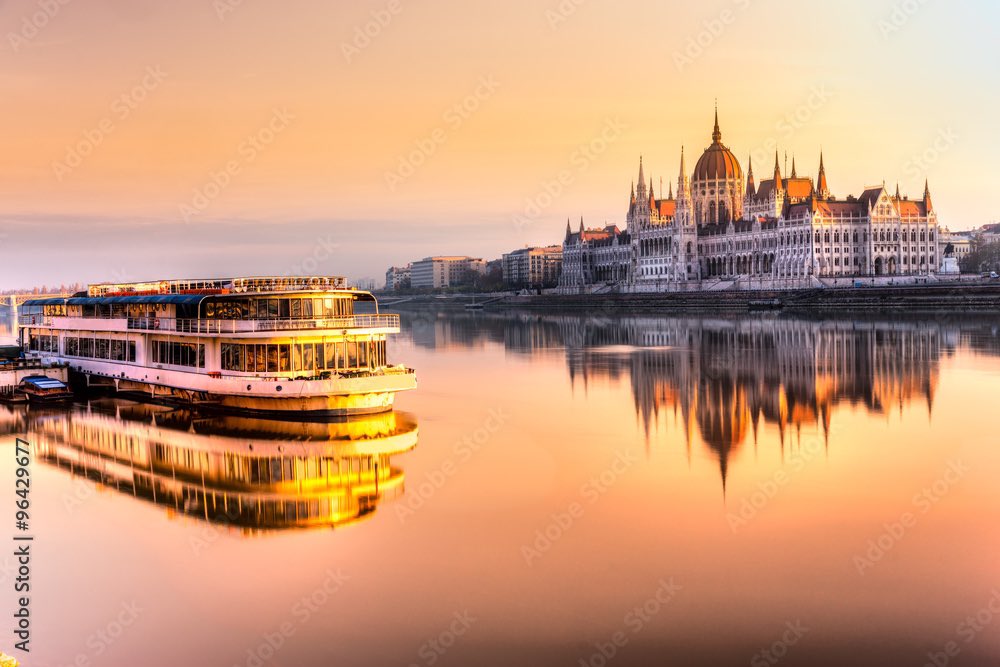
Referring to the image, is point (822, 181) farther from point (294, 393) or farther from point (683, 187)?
point (294, 393)

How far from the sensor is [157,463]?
25.9 metres

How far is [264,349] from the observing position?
3216 centimetres

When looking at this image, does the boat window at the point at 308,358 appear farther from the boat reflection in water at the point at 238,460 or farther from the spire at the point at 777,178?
the spire at the point at 777,178

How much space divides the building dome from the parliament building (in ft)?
0.66

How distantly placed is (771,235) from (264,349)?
140 metres

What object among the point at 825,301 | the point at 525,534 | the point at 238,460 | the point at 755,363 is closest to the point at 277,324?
the point at 238,460

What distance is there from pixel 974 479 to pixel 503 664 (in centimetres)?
1511

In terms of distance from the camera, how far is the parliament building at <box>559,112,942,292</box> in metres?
150

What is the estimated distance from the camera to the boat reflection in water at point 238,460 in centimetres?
2108

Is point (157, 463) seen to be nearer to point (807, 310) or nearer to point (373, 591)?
point (373, 591)

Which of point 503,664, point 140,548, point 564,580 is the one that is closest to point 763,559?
point 564,580

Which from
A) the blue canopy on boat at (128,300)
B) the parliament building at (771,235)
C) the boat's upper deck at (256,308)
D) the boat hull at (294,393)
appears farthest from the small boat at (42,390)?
the parliament building at (771,235)

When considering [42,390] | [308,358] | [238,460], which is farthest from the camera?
[42,390]

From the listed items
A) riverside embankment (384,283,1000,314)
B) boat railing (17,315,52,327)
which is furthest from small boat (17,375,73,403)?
riverside embankment (384,283,1000,314)
